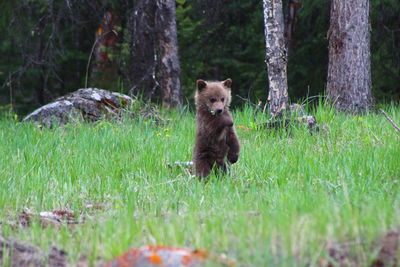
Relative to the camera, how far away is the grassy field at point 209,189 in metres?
3.58

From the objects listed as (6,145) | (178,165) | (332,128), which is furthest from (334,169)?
(6,145)

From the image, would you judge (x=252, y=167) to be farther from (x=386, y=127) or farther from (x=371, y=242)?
(x=371, y=242)

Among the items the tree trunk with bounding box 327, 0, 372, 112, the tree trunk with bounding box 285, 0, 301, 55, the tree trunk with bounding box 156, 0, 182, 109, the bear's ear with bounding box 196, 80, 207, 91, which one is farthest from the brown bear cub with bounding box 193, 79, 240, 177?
the tree trunk with bounding box 285, 0, 301, 55

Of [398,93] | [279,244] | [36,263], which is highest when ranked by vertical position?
[279,244]

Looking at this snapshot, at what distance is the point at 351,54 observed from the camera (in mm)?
11164

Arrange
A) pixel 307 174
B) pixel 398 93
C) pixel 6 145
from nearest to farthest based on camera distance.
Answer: pixel 307 174
pixel 6 145
pixel 398 93

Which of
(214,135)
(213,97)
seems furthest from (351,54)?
(214,135)

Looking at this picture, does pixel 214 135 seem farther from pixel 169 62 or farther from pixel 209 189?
pixel 169 62

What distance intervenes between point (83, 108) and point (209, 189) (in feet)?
18.9

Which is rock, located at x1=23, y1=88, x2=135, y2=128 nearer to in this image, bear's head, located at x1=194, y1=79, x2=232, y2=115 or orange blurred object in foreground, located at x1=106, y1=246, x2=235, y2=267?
bear's head, located at x1=194, y1=79, x2=232, y2=115

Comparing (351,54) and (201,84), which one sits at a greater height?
(201,84)

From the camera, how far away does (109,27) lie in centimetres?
1720

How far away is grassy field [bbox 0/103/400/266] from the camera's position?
3.58 meters

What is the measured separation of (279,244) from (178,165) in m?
4.13
